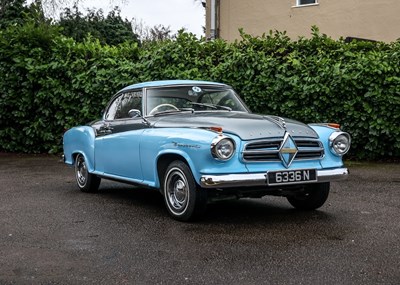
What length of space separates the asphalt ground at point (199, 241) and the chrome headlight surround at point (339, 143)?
2.36 feet

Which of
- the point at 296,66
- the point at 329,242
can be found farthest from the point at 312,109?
the point at 329,242

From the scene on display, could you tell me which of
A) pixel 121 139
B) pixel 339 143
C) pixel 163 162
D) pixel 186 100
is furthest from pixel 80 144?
pixel 339 143

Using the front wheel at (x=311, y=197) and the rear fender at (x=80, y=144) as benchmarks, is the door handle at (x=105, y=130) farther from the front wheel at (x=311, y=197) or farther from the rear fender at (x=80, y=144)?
the front wheel at (x=311, y=197)

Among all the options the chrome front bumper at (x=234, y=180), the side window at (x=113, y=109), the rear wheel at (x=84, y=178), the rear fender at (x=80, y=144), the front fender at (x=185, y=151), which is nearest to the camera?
the chrome front bumper at (x=234, y=180)

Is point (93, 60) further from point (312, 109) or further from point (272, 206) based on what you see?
point (272, 206)

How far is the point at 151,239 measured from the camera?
201 inches

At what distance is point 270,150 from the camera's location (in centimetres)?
552

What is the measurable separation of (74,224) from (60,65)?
7.85m

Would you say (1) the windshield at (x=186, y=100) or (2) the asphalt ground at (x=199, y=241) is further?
(1) the windshield at (x=186, y=100)

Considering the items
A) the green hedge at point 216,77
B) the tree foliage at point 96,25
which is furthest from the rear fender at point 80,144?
the tree foliage at point 96,25

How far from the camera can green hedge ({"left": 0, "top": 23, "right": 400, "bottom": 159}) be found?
411 inches

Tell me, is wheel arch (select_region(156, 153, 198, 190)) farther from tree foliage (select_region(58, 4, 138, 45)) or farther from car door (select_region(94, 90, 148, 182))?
tree foliage (select_region(58, 4, 138, 45))

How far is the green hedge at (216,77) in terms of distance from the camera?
34.3 ft

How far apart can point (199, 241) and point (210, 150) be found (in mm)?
892
